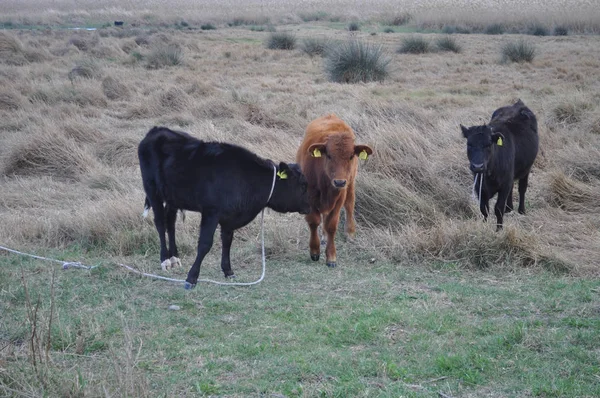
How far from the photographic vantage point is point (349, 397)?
4469 mm

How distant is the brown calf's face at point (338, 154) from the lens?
7387 mm

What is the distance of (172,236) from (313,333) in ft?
7.83

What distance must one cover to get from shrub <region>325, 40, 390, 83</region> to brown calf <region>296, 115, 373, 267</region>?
13082 millimetres

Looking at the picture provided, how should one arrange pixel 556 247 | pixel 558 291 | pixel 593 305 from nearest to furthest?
pixel 593 305, pixel 558 291, pixel 556 247

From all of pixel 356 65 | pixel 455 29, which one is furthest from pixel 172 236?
pixel 455 29

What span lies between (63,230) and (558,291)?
5382mm

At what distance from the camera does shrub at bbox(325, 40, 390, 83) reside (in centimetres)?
2091

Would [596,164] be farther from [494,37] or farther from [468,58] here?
[494,37]

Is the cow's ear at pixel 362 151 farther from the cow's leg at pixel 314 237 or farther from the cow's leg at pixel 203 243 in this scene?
the cow's leg at pixel 203 243

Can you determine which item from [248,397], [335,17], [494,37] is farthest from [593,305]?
[335,17]

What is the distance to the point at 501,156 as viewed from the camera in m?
8.88

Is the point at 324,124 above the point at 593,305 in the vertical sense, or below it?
above

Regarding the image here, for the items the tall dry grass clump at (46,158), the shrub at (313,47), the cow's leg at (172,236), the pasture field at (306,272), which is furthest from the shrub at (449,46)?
the cow's leg at (172,236)

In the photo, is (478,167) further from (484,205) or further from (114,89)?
(114,89)
